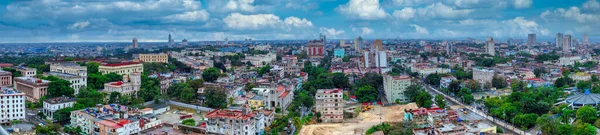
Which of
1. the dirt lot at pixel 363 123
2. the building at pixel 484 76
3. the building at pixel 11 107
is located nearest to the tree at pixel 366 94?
the dirt lot at pixel 363 123

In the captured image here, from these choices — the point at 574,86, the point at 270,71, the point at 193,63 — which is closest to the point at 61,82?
the point at 270,71

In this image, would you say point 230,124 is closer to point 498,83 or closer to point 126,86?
point 126,86

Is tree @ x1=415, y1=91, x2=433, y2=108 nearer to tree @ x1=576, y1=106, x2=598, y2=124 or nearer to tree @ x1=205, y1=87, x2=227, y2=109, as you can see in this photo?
tree @ x1=576, y1=106, x2=598, y2=124

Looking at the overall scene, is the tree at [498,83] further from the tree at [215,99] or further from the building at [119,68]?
the building at [119,68]

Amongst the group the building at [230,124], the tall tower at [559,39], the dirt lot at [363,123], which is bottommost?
the dirt lot at [363,123]

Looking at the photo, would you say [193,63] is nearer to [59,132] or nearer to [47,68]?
[47,68]

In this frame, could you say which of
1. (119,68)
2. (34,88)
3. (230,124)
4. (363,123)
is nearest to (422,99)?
(363,123)

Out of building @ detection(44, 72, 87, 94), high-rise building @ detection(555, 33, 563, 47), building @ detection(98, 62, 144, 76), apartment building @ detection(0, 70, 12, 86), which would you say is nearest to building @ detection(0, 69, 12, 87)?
apartment building @ detection(0, 70, 12, 86)
